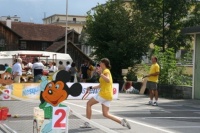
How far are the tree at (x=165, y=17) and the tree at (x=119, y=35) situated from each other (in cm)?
62

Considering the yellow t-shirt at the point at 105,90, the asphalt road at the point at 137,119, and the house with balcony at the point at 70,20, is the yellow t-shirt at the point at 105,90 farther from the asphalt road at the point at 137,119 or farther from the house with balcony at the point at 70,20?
the house with balcony at the point at 70,20

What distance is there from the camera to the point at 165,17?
32.3 m

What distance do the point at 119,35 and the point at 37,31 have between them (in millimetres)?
46097

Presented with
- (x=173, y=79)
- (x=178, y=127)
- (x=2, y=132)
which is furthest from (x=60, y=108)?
(x=173, y=79)

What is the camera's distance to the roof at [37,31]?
2913 inches

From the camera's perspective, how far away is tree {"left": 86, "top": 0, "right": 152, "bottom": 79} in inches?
1249

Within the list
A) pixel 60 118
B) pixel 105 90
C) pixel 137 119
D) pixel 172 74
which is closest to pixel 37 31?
pixel 172 74

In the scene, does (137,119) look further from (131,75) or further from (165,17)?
(165,17)

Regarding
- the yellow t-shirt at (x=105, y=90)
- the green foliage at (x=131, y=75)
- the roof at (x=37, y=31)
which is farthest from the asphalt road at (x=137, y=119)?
the roof at (x=37, y=31)

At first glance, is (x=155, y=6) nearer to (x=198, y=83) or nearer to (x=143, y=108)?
(x=198, y=83)

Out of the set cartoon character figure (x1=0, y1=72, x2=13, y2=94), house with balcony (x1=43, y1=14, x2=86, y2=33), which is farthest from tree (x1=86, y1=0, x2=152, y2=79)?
house with balcony (x1=43, y1=14, x2=86, y2=33)

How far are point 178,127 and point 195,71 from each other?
9.59 metres

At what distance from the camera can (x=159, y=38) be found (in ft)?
106

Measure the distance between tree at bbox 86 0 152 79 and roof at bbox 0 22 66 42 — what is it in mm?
41044
